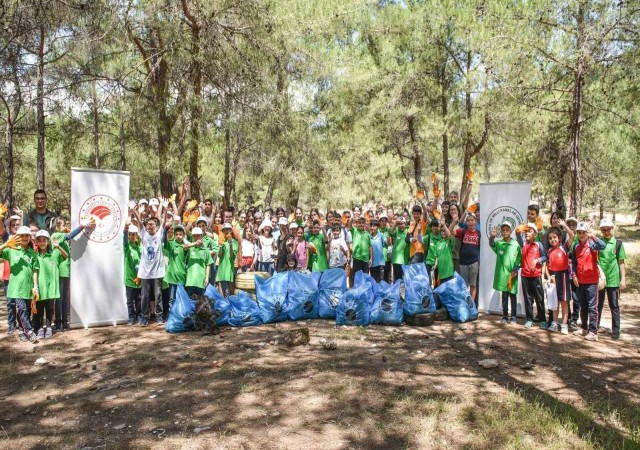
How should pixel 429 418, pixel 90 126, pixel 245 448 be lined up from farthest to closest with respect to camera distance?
pixel 90 126
pixel 429 418
pixel 245 448

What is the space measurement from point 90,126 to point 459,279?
1062 centimetres

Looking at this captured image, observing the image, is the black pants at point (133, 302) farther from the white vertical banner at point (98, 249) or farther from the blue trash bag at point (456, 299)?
the blue trash bag at point (456, 299)

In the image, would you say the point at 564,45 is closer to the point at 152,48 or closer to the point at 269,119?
the point at 269,119

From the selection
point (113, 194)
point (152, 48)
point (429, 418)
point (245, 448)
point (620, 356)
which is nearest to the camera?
point (245, 448)

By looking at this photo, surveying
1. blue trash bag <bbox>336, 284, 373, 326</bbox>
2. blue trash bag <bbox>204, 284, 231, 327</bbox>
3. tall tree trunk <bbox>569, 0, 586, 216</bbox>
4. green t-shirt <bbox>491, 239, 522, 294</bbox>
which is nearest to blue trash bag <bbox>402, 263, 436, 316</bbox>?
blue trash bag <bbox>336, 284, 373, 326</bbox>

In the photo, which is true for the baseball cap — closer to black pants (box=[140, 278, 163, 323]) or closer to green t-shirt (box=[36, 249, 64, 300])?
black pants (box=[140, 278, 163, 323])

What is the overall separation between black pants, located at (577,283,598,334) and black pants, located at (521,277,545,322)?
0.55 metres

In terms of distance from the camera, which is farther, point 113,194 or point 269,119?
point 269,119

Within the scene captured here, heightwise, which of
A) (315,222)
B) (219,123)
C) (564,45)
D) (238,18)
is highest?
(238,18)

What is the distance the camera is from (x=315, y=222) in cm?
885

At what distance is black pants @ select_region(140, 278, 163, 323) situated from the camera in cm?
721

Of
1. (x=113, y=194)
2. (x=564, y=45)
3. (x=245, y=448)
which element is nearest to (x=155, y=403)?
(x=245, y=448)

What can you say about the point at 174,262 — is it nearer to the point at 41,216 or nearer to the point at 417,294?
the point at 41,216

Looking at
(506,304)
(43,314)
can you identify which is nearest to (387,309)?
(506,304)
